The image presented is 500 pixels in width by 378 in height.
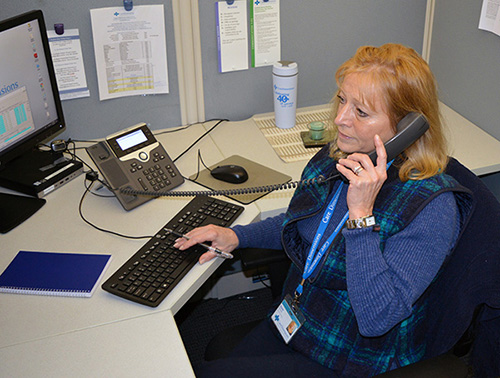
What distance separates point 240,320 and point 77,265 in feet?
3.23

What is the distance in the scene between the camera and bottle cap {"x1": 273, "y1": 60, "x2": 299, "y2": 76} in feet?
6.03

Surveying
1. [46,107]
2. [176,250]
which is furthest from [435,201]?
[46,107]

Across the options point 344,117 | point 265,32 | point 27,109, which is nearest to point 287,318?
point 344,117

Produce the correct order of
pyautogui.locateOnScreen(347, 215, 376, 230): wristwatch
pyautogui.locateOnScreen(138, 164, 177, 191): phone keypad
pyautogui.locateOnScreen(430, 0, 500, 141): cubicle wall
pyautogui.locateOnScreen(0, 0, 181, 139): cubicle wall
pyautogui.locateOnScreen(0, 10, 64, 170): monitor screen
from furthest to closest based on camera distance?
pyautogui.locateOnScreen(430, 0, 500, 141): cubicle wall
pyautogui.locateOnScreen(0, 0, 181, 139): cubicle wall
pyautogui.locateOnScreen(138, 164, 177, 191): phone keypad
pyautogui.locateOnScreen(0, 10, 64, 170): monitor screen
pyautogui.locateOnScreen(347, 215, 376, 230): wristwatch

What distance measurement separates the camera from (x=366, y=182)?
45.0 inches

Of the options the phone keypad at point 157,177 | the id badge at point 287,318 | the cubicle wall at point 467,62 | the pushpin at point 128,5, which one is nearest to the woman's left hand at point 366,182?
the id badge at point 287,318

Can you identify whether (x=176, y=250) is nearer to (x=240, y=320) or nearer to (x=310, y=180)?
(x=310, y=180)

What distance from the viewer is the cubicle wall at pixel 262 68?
1.81m

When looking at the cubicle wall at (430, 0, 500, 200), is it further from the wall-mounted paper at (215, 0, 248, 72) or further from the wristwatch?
the wristwatch

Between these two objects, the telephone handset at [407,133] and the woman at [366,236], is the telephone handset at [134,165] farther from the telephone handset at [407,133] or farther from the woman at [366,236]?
the telephone handset at [407,133]

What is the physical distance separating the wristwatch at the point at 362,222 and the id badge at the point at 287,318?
29 cm

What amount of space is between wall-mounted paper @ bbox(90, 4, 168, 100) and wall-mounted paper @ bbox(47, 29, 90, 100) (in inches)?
2.0

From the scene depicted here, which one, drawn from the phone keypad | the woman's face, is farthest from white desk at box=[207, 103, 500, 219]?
the woman's face

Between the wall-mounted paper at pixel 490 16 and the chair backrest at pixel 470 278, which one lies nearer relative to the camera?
the chair backrest at pixel 470 278
